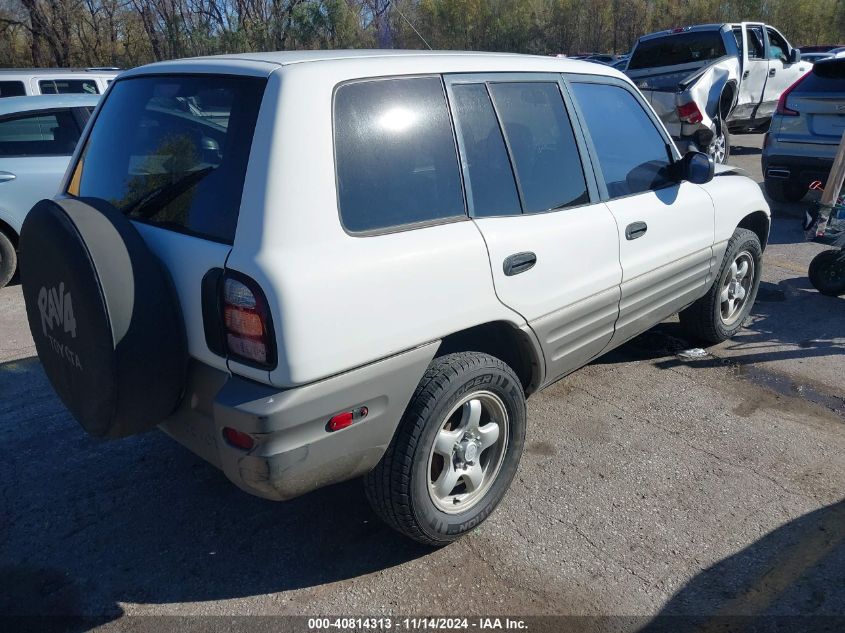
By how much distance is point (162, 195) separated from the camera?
2664mm

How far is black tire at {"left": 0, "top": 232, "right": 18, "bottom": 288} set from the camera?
6438 millimetres

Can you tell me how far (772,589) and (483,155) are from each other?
6.67ft

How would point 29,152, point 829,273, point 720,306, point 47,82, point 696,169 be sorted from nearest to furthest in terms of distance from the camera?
point 696,169 → point 720,306 → point 829,273 → point 29,152 → point 47,82

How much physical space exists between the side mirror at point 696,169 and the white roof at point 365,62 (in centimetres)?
103

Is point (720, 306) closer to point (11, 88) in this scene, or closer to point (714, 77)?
point (714, 77)

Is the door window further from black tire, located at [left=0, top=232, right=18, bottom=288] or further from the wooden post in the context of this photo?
black tire, located at [left=0, top=232, right=18, bottom=288]

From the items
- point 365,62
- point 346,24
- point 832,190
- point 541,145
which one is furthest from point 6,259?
point 346,24

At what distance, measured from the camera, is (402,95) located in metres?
2.67

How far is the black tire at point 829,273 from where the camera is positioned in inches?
227

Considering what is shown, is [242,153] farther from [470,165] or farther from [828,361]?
[828,361]

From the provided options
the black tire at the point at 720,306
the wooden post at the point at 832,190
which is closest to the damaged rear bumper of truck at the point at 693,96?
the wooden post at the point at 832,190

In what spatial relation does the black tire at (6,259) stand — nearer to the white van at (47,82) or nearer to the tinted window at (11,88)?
the white van at (47,82)

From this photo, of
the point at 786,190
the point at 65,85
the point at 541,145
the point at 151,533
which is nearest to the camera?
the point at 151,533

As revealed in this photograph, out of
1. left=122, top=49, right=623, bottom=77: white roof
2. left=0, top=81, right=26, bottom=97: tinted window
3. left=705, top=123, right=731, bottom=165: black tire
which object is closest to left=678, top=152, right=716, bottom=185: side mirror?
left=122, top=49, right=623, bottom=77: white roof
